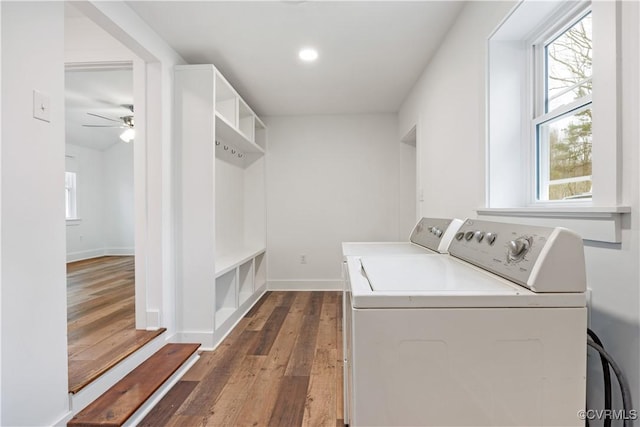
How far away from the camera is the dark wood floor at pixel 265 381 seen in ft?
5.35

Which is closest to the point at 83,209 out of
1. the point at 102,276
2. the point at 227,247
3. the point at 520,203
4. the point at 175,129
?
the point at 102,276

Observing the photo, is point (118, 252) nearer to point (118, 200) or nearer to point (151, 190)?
point (118, 200)

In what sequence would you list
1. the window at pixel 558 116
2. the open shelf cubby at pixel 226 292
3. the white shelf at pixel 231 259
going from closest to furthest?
1. the window at pixel 558 116
2. the white shelf at pixel 231 259
3. the open shelf cubby at pixel 226 292

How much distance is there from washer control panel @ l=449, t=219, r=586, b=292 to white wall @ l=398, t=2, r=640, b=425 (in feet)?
0.60

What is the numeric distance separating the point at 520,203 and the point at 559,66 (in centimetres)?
61

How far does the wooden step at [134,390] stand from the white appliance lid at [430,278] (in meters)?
1.45

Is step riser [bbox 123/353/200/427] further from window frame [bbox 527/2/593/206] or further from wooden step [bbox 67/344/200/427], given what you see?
window frame [bbox 527/2/593/206]

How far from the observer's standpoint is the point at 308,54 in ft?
8.07

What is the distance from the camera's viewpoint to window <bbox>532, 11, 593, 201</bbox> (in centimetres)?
117

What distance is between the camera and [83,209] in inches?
236

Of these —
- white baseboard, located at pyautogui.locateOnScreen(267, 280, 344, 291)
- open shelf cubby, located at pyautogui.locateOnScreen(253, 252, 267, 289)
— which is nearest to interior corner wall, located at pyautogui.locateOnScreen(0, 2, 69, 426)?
open shelf cubby, located at pyautogui.locateOnScreen(253, 252, 267, 289)

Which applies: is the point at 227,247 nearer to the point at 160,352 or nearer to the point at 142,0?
the point at 160,352

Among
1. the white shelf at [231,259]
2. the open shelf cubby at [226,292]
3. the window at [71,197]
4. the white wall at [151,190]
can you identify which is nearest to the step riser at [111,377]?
the white wall at [151,190]

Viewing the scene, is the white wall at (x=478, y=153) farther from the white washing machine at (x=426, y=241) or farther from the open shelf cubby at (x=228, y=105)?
the open shelf cubby at (x=228, y=105)
